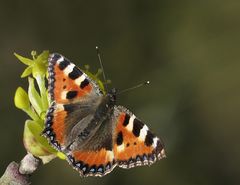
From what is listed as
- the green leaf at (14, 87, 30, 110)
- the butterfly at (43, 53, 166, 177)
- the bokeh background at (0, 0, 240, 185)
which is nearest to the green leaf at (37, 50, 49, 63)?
the butterfly at (43, 53, 166, 177)

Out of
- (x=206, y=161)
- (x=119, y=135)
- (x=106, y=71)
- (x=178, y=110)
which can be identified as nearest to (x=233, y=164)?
(x=206, y=161)

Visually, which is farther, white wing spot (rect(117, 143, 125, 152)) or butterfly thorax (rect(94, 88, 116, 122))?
butterfly thorax (rect(94, 88, 116, 122))

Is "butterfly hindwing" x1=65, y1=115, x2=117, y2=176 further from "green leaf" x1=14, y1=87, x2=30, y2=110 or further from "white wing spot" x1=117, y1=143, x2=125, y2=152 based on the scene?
"green leaf" x1=14, y1=87, x2=30, y2=110

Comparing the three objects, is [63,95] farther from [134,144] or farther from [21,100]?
[134,144]

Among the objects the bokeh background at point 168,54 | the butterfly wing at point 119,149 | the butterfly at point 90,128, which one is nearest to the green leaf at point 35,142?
the butterfly at point 90,128

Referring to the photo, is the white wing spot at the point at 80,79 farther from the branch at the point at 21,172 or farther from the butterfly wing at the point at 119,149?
the branch at the point at 21,172

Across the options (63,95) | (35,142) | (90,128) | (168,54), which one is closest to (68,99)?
(63,95)
